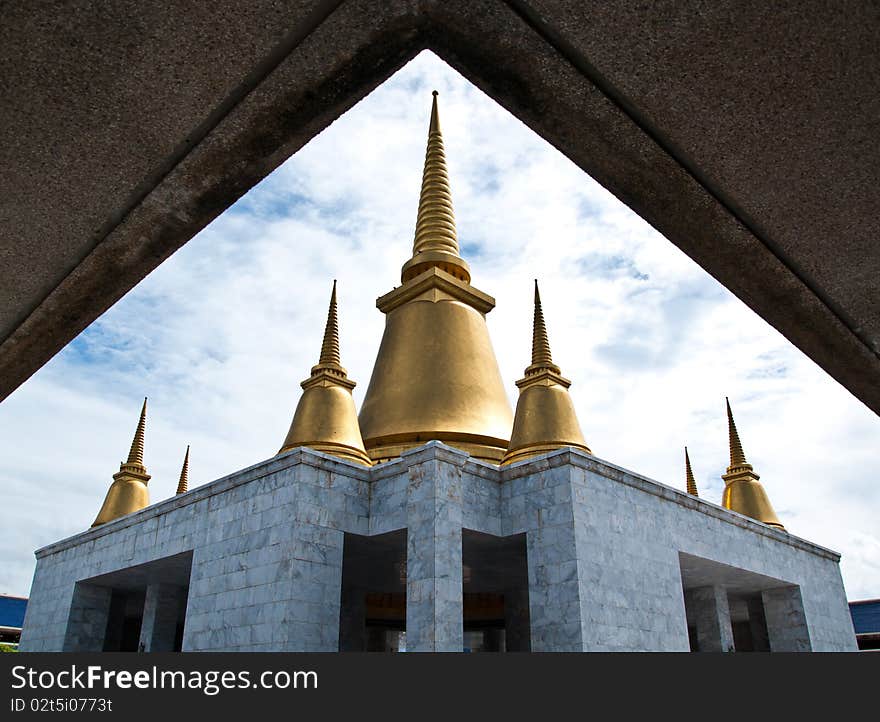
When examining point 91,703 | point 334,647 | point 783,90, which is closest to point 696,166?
point 783,90

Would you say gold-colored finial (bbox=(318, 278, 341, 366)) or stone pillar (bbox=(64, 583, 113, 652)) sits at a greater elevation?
gold-colored finial (bbox=(318, 278, 341, 366))

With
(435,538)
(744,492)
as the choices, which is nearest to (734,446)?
(744,492)

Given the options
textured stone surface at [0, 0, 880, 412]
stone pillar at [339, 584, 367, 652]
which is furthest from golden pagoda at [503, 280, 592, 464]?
textured stone surface at [0, 0, 880, 412]

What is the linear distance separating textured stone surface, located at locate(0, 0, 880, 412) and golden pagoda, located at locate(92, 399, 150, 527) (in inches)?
836

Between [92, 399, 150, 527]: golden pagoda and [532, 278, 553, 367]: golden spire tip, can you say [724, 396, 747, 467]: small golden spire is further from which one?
[92, 399, 150, 527]: golden pagoda

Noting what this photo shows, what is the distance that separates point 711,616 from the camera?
58.5 feet

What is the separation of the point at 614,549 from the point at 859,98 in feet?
39.1

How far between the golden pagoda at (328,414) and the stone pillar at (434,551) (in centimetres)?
295

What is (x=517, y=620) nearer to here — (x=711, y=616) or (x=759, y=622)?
(x=711, y=616)

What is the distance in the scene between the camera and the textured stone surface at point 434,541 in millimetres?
11727

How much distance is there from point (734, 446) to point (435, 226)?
11.6 meters

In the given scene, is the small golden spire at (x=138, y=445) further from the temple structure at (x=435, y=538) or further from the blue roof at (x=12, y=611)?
the blue roof at (x=12, y=611)

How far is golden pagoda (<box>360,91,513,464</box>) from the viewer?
17438 millimetres

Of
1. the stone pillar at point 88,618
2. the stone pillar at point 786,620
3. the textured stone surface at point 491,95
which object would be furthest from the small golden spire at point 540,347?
the textured stone surface at point 491,95
